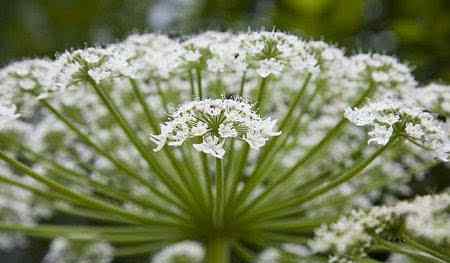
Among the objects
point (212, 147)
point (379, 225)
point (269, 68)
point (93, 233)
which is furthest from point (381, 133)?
point (93, 233)

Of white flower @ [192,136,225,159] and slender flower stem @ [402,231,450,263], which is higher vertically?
white flower @ [192,136,225,159]

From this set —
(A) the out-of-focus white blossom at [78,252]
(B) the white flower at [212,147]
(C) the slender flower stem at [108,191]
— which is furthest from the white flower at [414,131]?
(A) the out-of-focus white blossom at [78,252]

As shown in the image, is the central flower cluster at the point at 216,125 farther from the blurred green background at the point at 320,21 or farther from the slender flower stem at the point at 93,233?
the blurred green background at the point at 320,21

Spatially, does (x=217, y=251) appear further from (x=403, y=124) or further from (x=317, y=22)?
(x=317, y=22)

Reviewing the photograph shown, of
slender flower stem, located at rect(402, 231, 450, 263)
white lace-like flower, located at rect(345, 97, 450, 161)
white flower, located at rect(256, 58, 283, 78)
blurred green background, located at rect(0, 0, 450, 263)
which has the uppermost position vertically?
blurred green background, located at rect(0, 0, 450, 263)

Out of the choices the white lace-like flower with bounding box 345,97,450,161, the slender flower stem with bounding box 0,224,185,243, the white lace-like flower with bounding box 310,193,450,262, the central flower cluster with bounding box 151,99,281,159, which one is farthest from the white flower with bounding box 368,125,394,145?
the slender flower stem with bounding box 0,224,185,243

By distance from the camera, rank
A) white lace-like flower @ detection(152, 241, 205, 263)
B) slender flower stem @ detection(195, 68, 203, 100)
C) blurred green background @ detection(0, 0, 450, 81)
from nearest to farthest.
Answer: slender flower stem @ detection(195, 68, 203, 100), blurred green background @ detection(0, 0, 450, 81), white lace-like flower @ detection(152, 241, 205, 263)

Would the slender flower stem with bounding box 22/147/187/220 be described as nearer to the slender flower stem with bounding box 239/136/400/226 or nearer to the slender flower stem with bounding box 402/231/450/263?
the slender flower stem with bounding box 239/136/400/226
